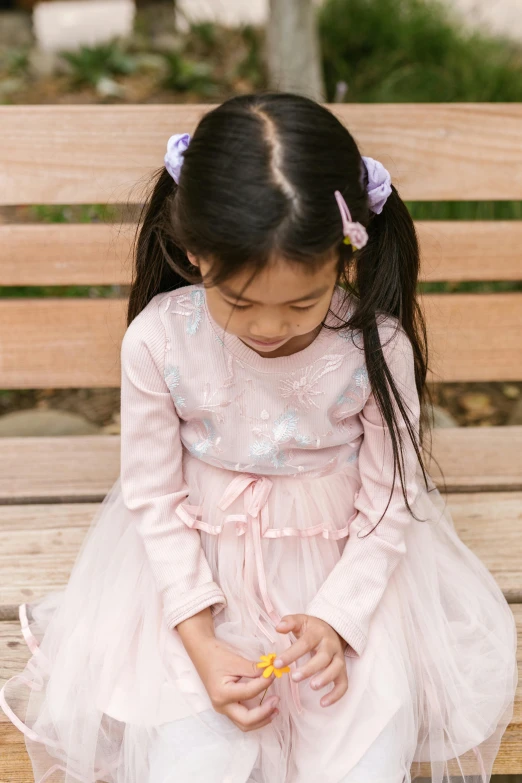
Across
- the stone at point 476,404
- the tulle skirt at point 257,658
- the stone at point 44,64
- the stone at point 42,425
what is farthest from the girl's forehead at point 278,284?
the stone at point 44,64

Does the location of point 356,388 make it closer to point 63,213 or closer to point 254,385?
point 254,385

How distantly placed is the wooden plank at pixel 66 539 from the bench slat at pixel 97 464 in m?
0.03

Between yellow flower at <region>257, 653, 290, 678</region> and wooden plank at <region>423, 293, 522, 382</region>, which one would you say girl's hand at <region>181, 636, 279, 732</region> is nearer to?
yellow flower at <region>257, 653, 290, 678</region>

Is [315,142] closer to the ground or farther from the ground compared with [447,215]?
farther from the ground

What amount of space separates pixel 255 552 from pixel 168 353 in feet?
1.09

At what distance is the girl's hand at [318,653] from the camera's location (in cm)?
117

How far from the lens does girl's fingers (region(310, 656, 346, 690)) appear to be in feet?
3.85

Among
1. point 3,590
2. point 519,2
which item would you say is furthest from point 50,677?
point 519,2

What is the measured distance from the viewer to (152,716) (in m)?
1.23

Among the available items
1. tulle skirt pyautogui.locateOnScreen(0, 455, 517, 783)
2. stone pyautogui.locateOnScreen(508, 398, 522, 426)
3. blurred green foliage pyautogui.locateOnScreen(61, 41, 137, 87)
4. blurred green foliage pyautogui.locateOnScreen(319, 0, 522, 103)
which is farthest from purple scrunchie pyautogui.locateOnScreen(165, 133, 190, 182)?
blurred green foliage pyautogui.locateOnScreen(61, 41, 137, 87)

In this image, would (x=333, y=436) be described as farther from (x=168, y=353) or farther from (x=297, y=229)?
(x=297, y=229)

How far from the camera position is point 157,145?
1707mm

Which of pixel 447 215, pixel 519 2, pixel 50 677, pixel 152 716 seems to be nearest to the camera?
pixel 152 716

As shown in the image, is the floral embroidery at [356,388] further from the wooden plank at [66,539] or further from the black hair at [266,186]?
the wooden plank at [66,539]
